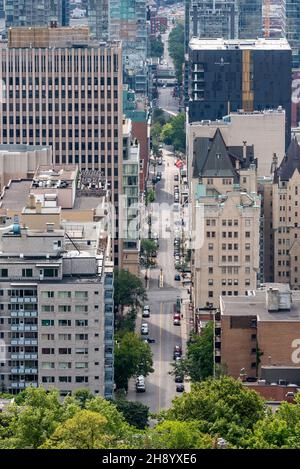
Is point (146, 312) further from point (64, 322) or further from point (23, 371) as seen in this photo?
point (64, 322)

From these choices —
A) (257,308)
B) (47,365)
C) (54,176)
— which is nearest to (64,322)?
(47,365)

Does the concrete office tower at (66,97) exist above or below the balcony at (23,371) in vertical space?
above

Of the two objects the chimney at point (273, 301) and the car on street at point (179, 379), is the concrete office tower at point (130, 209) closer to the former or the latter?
the car on street at point (179, 379)

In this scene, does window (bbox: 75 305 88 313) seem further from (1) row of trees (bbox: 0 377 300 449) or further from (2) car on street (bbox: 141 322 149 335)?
(2) car on street (bbox: 141 322 149 335)

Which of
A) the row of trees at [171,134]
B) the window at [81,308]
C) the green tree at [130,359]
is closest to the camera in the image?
the window at [81,308]

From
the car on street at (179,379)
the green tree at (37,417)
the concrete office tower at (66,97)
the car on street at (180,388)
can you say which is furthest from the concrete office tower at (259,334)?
the concrete office tower at (66,97)

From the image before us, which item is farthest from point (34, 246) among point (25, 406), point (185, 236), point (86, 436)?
point (185, 236)
